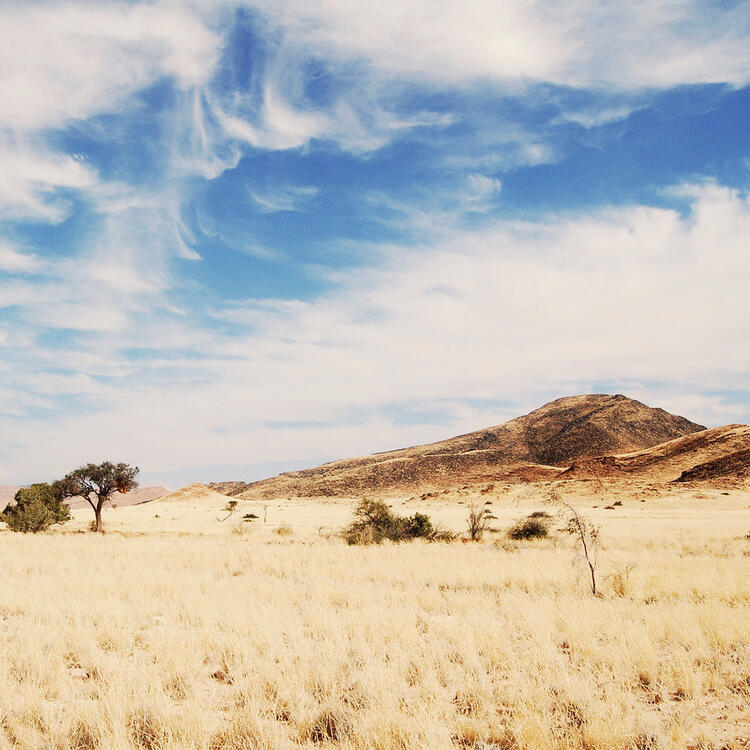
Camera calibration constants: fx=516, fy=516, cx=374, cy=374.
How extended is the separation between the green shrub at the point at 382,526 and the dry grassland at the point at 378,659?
9.94 m

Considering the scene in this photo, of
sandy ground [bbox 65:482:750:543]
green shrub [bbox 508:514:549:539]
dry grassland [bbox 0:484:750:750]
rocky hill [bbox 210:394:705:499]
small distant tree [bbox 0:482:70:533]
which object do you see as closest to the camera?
dry grassland [bbox 0:484:750:750]

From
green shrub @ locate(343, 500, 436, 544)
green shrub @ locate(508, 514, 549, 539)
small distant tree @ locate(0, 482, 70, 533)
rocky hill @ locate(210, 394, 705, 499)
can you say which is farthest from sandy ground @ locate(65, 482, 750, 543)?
rocky hill @ locate(210, 394, 705, 499)

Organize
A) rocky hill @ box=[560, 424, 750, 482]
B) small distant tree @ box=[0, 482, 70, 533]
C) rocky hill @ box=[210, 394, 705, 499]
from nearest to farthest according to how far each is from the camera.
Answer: small distant tree @ box=[0, 482, 70, 533] < rocky hill @ box=[560, 424, 750, 482] < rocky hill @ box=[210, 394, 705, 499]

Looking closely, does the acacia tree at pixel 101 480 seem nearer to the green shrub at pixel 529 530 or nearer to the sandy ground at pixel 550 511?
the sandy ground at pixel 550 511

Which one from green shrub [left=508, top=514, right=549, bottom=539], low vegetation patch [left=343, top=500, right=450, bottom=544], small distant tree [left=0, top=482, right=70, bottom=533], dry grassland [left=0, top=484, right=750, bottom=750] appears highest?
small distant tree [left=0, top=482, right=70, bottom=533]

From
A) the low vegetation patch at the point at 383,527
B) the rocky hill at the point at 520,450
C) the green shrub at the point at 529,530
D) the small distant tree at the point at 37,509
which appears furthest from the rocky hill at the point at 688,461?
the small distant tree at the point at 37,509

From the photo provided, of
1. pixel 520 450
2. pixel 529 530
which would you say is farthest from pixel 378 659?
pixel 520 450

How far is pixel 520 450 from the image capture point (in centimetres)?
10931

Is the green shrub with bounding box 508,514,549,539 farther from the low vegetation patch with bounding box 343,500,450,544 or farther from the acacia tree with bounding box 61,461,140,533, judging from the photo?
the acacia tree with bounding box 61,461,140,533

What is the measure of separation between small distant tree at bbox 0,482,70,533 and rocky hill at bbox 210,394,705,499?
64006 mm

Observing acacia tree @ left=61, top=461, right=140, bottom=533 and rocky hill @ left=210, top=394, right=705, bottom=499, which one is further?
rocky hill @ left=210, top=394, right=705, bottom=499

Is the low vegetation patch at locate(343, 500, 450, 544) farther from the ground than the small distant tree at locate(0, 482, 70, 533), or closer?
closer

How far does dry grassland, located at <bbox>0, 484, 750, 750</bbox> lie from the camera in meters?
5.02

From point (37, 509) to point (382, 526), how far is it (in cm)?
2066
